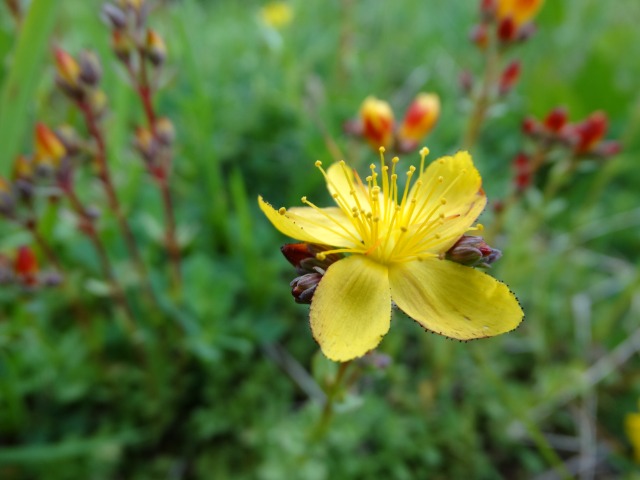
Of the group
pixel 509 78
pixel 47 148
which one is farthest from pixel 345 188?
pixel 509 78

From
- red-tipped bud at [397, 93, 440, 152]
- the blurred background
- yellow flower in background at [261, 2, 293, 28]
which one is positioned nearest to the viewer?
the blurred background

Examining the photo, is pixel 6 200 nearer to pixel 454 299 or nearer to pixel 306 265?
pixel 306 265

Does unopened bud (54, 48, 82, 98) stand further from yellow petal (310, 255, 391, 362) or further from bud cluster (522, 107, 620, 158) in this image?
bud cluster (522, 107, 620, 158)

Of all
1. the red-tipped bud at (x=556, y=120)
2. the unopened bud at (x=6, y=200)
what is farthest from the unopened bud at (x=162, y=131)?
the red-tipped bud at (x=556, y=120)

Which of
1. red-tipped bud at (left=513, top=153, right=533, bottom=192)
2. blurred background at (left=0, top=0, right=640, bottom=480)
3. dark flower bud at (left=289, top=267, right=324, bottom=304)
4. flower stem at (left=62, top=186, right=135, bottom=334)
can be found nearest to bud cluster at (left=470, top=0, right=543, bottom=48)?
blurred background at (left=0, top=0, right=640, bottom=480)

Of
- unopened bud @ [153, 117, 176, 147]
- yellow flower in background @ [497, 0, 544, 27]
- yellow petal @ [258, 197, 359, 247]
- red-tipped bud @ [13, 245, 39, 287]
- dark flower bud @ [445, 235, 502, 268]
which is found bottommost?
dark flower bud @ [445, 235, 502, 268]
